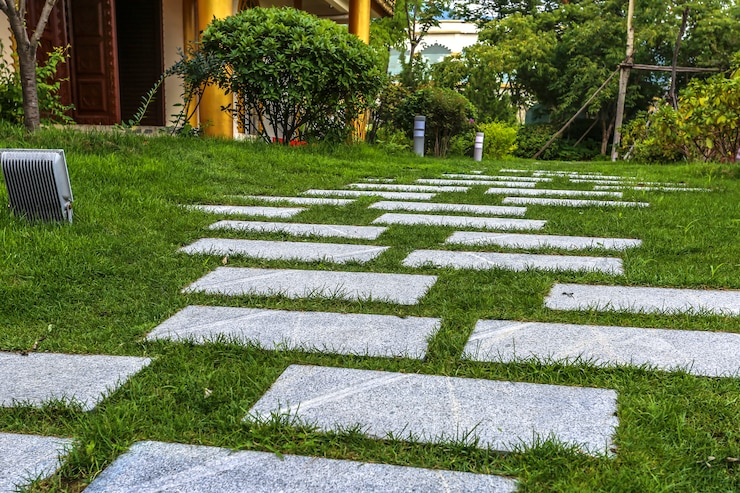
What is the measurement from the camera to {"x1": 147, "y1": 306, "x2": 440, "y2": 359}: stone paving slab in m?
1.84

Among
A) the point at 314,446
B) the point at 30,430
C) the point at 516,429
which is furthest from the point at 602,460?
the point at 30,430

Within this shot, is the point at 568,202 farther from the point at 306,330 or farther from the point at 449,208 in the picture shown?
the point at 306,330

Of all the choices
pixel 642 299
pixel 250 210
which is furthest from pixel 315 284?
pixel 250 210

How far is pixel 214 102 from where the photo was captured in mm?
8180

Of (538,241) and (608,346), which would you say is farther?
(538,241)

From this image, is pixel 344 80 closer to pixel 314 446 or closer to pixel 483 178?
pixel 483 178

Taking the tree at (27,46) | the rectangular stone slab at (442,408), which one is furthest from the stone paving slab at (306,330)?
the tree at (27,46)

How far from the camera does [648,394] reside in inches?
59.2

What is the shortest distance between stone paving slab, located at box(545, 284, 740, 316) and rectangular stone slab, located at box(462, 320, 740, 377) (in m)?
0.22

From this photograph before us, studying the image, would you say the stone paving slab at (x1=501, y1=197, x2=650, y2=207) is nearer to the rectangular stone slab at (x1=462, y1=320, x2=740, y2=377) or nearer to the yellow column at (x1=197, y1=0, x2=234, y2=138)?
the rectangular stone slab at (x1=462, y1=320, x2=740, y2=377)

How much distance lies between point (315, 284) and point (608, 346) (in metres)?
1.10

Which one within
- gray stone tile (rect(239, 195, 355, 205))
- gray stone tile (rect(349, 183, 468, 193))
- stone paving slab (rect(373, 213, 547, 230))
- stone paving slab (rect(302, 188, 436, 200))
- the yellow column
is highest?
the yellow column

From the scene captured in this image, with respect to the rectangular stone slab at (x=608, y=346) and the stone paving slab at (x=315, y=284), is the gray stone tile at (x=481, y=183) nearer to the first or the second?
the stone paving slab at (x=315, y=284)

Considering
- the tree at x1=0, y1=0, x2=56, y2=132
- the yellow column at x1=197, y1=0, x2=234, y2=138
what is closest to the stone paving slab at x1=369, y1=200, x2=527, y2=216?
the tree at x1=0, y1=0, x2=56, y2=132
